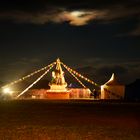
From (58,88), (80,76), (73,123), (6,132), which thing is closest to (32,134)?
(6,132)

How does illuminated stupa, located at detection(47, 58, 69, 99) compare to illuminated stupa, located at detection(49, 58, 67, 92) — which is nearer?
illuminated stupa, located at detection(47, 58, 69, 99)

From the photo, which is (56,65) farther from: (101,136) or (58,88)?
(101,136)

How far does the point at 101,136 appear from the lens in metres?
16.2

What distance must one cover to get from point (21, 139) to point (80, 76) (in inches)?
2221

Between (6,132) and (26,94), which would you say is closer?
(6,132)

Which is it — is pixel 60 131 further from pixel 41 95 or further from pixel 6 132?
pixel 41 95

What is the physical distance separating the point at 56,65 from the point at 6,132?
54.5m

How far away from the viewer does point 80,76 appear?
71.7 m

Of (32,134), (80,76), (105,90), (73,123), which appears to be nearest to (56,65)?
(80,76)

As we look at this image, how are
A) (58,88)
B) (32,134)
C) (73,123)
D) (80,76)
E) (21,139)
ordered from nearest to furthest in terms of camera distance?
(21,139)
(32,134)
(73,123)
(58,88)
(80,76)

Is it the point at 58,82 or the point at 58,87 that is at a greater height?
the point at 58,82

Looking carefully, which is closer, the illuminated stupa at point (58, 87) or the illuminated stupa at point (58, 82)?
the illuminated stupa at point (58, 87)

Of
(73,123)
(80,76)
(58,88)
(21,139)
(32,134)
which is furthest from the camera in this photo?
(80,76)

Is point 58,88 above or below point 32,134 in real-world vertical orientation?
above
